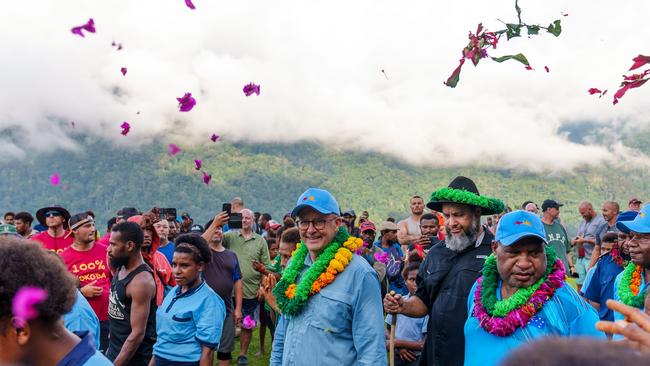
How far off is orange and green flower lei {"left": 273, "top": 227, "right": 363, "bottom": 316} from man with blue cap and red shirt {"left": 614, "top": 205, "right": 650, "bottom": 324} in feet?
6.38

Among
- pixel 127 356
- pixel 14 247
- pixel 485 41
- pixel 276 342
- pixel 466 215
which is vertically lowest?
pixel 127 356

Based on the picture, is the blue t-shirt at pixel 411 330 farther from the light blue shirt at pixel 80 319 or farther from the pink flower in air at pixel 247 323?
the pink flower in air at pixel 247 323

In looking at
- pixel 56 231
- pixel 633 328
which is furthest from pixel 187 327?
pixel 633 328

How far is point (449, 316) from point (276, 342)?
1.13m

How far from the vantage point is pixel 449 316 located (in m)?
3.93

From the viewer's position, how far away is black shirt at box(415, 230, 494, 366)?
3902mm

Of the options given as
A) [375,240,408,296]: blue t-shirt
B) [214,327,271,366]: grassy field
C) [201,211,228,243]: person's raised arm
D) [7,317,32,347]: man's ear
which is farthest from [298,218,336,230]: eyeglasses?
[214,327,271,366]: grassy field

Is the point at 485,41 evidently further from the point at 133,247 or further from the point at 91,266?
the point at 91,266

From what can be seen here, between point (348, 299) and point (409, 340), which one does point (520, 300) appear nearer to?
point (348, 299)

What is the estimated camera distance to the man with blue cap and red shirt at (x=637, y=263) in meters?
4.33

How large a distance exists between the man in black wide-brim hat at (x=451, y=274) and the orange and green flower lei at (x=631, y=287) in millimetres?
1089

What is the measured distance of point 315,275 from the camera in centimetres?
387

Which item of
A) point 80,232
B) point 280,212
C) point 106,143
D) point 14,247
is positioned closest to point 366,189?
point 280,212

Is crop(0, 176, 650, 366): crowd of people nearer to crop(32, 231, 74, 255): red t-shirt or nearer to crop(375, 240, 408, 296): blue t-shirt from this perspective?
crop(32, 231, 74, 255): red t-shirt
